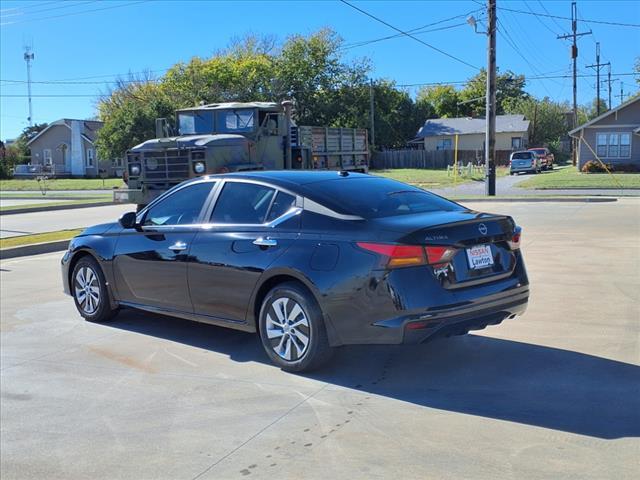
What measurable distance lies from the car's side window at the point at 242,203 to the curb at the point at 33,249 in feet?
26.8

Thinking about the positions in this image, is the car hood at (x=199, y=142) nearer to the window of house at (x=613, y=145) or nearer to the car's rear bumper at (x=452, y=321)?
the car's rear bumper at (x=452, y=321)

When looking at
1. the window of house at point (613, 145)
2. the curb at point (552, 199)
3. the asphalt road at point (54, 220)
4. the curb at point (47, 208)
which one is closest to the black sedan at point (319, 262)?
the asphalt road at point (54, 220)

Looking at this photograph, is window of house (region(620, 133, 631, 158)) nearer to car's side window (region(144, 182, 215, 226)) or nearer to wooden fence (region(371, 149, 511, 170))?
wooden fence (region(371, 149, 511, 170))

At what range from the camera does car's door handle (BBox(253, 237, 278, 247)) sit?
17.4 ft

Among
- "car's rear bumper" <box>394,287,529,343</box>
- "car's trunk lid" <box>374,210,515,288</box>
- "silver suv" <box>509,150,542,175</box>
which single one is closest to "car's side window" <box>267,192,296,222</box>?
"car's trunk lid" <box>374,210,515,288</box>

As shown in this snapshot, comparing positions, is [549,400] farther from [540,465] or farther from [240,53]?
[240,53]

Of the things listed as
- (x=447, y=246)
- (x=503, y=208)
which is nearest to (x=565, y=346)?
(x=447, y=246)

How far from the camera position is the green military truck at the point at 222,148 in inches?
582

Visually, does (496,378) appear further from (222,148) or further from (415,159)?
(415,159)

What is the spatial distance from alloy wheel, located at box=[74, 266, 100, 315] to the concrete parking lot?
23 cm

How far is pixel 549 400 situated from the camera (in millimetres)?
4531

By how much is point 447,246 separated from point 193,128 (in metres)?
12.6

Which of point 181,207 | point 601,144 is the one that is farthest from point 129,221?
point 601,144

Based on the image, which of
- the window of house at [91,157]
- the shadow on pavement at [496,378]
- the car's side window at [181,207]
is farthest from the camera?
the window of house at [91,157]
